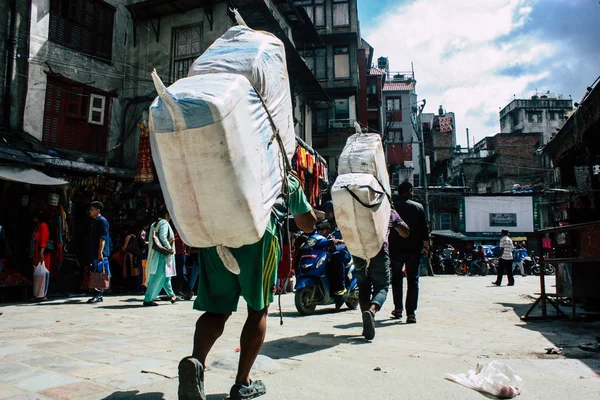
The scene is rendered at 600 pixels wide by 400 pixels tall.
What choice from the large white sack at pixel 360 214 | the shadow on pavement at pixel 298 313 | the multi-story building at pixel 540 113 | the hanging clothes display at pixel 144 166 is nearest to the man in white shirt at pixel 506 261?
the shadow on pavement at pixel 298 313

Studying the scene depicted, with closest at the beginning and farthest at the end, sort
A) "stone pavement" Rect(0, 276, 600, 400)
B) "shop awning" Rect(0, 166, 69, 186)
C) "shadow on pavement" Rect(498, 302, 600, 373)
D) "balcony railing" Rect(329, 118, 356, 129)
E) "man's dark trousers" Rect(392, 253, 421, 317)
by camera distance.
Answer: "stone pavement" Rect(0, 276, 600, 400), "shadow on pavement" Rect(498, 302, 600, 373), "man's dark trousers" Rect(392, 253, 421, 317), "shop awning" Rect(0, 166, 69, 186), "balcony railing" Rect(329, 118, 356, 129)

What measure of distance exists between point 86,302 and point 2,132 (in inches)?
203

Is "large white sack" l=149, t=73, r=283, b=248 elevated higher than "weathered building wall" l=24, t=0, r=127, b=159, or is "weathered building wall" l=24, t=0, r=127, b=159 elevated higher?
"weathered building wall" l=24, t=0, r=127, b=159

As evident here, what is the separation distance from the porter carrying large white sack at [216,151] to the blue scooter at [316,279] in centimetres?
436

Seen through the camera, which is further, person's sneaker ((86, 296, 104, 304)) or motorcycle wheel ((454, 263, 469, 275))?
motorcycle wheel ((454, 263, 469, 275))

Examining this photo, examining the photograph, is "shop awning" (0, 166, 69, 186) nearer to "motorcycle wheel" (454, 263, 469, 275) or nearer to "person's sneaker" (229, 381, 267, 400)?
"person's sneaker" (229, 381, 267, 400)

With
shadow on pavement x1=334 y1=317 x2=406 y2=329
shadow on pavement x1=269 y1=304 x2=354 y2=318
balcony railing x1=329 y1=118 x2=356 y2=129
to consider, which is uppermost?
balcony railing x1=329 y1=118 x2=356 y2=129

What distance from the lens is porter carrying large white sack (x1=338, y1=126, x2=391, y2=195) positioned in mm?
5219

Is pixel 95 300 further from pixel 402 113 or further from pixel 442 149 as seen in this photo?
pixel 442 149

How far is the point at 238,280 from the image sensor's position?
2443mm

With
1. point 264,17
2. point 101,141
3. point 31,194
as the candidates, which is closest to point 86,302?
point 31,194

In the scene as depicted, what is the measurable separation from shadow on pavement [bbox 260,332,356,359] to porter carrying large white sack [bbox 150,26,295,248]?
67.4 inches

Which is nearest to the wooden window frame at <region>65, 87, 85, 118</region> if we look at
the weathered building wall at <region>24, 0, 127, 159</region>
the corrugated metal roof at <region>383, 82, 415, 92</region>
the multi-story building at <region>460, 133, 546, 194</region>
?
the weathered building wall at <region>24, 0, 127, 159</region>

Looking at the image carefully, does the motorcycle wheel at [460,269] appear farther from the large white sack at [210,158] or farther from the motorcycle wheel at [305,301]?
the large white sack at [210,158]
